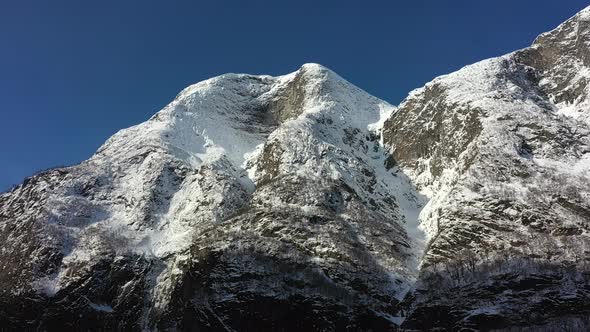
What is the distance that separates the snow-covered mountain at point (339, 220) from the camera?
66375 mm

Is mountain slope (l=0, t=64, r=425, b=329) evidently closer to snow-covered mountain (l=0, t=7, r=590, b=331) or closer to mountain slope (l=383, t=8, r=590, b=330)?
snow-covered mountain (l=0, t=7, r=590, b=331)

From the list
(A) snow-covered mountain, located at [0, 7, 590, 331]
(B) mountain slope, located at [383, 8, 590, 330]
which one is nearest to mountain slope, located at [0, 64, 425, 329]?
(A) snow-covered mountain, located at [0, 7, 590, 331]

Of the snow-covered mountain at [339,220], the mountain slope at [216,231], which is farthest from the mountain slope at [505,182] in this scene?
the mountain slope at [216,231]

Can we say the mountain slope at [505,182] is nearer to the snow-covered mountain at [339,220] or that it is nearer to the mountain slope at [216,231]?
the snow-covered mountain at [339,220]

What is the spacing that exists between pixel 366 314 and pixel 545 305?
19130mm

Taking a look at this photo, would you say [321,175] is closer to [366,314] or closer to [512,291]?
[366,314]

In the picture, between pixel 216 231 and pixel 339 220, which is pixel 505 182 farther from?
pixel 216 231

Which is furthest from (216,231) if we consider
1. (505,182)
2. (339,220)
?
(505,182)

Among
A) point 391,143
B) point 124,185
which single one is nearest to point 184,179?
point 124,185

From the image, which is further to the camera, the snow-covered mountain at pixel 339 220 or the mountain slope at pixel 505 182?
the snow-covered mountain at pixel 339 220

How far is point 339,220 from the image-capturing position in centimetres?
7981

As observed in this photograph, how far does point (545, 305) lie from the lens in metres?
61.2

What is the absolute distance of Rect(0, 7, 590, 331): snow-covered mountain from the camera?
6638 centimetres

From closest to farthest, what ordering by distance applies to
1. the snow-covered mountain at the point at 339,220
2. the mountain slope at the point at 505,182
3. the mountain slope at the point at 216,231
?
the mountain slope at the point at 505,182, the snow-covered mountain at the point at 339,220, the mountain slope at the point at 216,231
